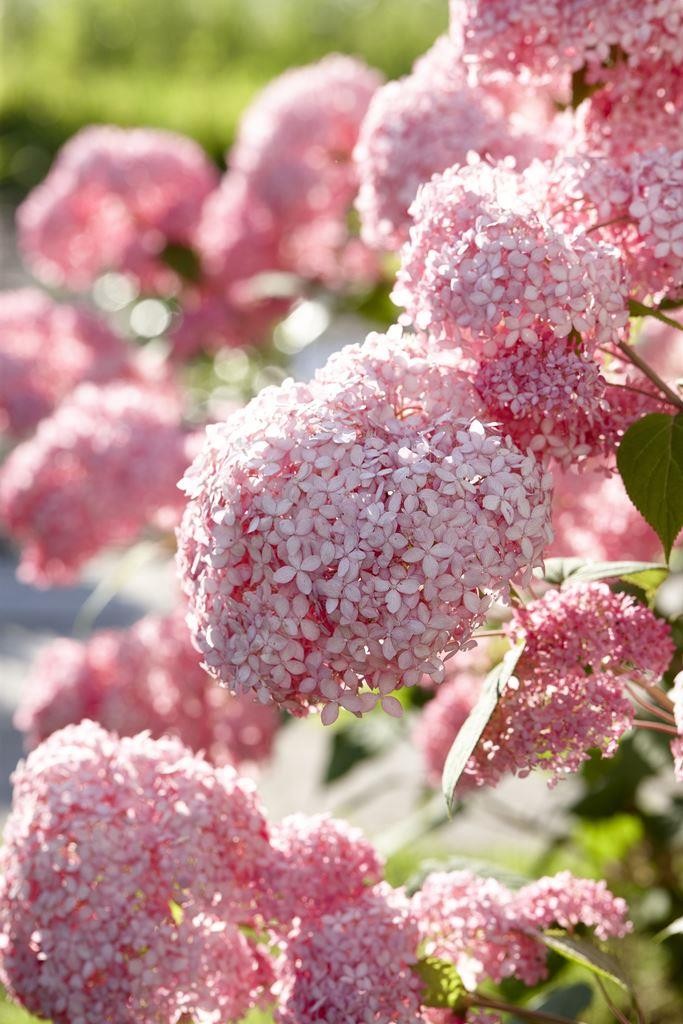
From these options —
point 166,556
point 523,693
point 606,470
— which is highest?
point 166,556

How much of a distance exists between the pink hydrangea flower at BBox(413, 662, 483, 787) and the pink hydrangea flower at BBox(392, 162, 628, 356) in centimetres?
73

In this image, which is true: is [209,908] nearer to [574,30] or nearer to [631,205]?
[631,205]

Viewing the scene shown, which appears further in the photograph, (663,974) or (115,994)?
(663,974)

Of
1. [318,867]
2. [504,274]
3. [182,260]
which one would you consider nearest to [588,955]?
[318,867]

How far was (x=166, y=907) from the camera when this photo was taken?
1001 millimetres

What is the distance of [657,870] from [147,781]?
1495 mm

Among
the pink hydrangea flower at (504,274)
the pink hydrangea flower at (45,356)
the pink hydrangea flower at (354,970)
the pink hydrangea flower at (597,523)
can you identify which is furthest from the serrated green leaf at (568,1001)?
the pink hydrangea flower at (45,356)

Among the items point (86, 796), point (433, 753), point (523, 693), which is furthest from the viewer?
point (433, 753)

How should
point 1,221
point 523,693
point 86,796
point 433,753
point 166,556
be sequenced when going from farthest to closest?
point 1,221 < point 166,556 < point 433,753 < point 86,796 < point 523,693

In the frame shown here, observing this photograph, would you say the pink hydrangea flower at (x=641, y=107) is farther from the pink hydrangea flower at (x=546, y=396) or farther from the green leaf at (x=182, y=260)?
the green leaf at (x=182, y=260)

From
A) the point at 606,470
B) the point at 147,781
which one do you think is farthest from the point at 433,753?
the point at 606,470

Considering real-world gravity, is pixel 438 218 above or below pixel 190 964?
above

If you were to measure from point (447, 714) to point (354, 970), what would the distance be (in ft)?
2.20

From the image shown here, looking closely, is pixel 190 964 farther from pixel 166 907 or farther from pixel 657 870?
pixel 657 870
